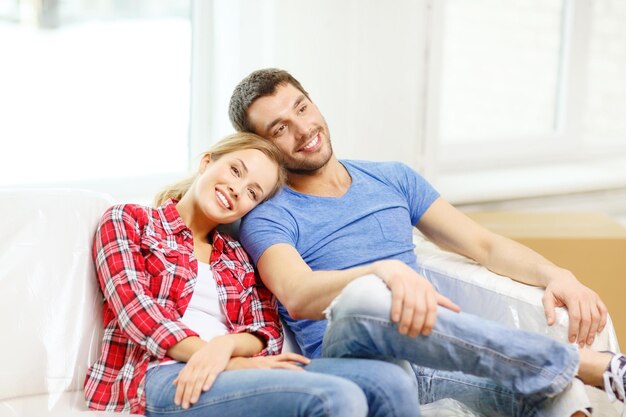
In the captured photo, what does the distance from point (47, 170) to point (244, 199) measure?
900mm

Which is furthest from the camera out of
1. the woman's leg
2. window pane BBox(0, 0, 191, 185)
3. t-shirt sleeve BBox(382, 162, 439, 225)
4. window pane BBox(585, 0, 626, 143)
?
window pane BBox(585, 0, 626, 143)

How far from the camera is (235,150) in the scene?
1.94 meters

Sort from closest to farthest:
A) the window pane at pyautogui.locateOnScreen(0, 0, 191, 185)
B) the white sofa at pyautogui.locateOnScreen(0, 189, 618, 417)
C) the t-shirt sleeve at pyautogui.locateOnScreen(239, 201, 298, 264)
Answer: the white sofa at pyautogui.locateOnScreen(0, 189, 618, 417), the t-shirt sleeve at pyautogui.locateOnScreen(239, 201, 298, 264), the window pane at pyautogui.locateOnScreen(0, 0, 191, 185)

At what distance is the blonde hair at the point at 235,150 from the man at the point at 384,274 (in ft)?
0.11

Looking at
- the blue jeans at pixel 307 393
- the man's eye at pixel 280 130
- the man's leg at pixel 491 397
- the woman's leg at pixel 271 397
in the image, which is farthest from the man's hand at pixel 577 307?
the man's eye at pixel 280 130

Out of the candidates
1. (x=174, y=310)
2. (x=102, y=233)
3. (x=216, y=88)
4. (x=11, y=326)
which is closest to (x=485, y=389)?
(x=174, y=310)

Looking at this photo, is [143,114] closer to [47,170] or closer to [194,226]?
[47,170]

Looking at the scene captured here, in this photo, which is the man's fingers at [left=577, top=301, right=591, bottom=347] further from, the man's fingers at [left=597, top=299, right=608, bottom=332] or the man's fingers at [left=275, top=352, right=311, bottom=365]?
the man's fingers at [left=275, top=352, right=311, bottom=365]

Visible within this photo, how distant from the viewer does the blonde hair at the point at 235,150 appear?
1951 mm

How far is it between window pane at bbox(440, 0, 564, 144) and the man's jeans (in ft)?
5.83

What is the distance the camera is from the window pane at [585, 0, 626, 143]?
3586 mm

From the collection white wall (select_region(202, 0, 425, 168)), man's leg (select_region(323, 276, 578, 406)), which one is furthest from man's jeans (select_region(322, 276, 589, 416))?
white wall (select_region(202, 0, 425, 168))

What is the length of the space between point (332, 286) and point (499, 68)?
197 cm

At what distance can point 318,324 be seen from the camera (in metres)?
1.93
